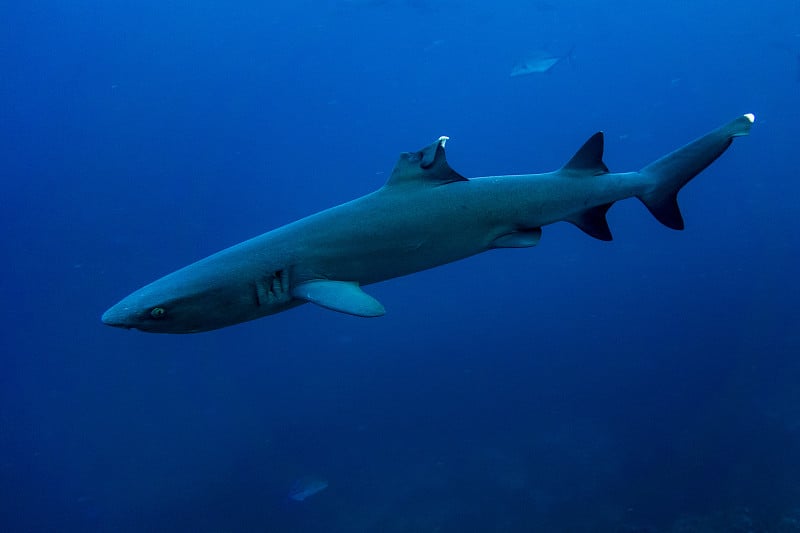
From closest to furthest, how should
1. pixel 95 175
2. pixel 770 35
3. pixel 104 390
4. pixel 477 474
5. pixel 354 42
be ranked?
1. pixel 477 474
2. pixel 104 390
3. pixel 95 175
4. pixel 354 42
5. pixel 770 35

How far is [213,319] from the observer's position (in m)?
3.52

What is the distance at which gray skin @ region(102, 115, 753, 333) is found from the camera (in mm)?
3430

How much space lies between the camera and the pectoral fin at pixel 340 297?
10.8ft

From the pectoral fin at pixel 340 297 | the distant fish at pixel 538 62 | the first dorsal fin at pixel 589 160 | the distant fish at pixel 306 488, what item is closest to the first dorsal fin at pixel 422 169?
the pectoral fin at pixel 340 297

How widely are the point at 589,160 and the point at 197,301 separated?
9.52 ft

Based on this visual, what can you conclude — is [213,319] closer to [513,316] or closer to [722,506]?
[722,506]

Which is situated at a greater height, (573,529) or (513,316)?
(513,316)

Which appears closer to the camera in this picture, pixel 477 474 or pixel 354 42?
pixel 477 474

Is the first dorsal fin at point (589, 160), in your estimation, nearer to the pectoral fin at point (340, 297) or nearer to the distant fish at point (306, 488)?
the pectoral fin at point (340, 297)

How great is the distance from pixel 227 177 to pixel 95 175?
6777 mm

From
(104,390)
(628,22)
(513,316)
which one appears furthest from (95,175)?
(628,22)

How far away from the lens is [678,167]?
491cm

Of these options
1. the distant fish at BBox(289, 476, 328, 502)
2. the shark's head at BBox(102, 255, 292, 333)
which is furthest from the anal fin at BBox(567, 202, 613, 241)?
the distant fish at BBox(289, 476, 328, 502)

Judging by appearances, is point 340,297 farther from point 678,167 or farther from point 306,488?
point 306,488
